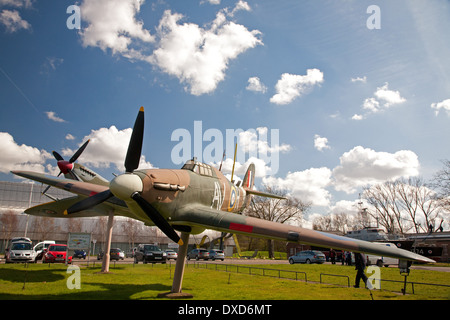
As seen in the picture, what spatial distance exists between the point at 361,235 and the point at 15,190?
3811 inches

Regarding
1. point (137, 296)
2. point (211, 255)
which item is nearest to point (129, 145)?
point (137, 296)

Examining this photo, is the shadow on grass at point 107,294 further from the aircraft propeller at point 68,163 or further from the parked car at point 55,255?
the parked car at point 55,255

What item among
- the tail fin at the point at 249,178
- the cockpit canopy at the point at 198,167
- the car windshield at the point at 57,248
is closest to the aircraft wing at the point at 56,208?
the cockpit canopy at the point at 198,167

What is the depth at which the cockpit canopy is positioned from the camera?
37.9ft

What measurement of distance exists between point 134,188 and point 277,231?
4.87 metres

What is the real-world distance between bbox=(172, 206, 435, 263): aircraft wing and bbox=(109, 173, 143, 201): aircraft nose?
6.37 ft

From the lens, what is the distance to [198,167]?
1173 centimetres

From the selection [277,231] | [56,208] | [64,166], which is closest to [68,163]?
[64,166]

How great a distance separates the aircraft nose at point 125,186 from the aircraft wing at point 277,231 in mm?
1942

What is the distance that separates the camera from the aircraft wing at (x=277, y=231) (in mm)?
8428

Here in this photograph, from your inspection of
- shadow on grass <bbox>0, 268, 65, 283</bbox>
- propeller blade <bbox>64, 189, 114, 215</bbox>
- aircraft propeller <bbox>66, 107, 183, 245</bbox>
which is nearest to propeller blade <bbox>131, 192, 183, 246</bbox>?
aircraft propeller <bbox>66, 107, 183, 245</bbox>

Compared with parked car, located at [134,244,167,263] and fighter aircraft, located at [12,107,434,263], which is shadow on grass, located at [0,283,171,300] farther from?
parked car, located at [134,244,167,263]

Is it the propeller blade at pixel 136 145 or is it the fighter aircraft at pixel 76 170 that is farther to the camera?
the fighter aircraft at pixel 76 170

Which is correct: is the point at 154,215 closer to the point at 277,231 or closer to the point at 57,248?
the point at 277,231
